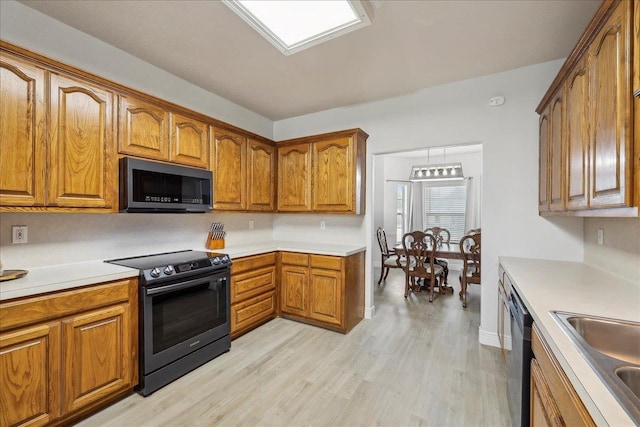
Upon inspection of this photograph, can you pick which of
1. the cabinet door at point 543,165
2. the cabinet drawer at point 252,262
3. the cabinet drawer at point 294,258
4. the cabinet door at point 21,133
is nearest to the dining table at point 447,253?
the cabinet door at point 543,165

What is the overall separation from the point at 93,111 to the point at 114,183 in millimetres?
526

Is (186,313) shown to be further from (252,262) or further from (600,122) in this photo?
(600,122)

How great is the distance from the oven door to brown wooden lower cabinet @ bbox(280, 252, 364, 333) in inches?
34.0

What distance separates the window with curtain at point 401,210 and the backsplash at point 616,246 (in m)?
4.30

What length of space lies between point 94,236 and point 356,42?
2.66 m

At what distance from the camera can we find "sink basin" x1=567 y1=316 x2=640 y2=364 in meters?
1.05

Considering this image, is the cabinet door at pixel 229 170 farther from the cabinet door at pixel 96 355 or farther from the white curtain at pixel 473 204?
the white curtain at pixel 473 204

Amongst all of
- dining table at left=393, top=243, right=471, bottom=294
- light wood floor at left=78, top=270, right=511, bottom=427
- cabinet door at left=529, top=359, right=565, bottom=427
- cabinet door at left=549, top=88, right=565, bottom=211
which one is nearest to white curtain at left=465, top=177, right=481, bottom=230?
dining table at left=393, top=243, right=471, bottom=294

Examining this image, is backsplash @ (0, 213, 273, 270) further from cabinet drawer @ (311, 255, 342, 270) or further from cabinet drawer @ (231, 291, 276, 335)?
cabinet drawer @ (311, 255, 342, 270)

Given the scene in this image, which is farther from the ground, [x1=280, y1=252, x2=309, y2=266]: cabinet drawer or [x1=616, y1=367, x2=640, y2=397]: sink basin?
[x1=616, y1=367, x2=640, y2=397]: sink basin

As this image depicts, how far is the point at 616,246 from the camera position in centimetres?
187

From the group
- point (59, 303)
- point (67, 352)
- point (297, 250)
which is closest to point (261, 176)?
point (297, 250)

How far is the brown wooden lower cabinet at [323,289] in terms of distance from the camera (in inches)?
117

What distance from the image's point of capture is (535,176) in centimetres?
257
